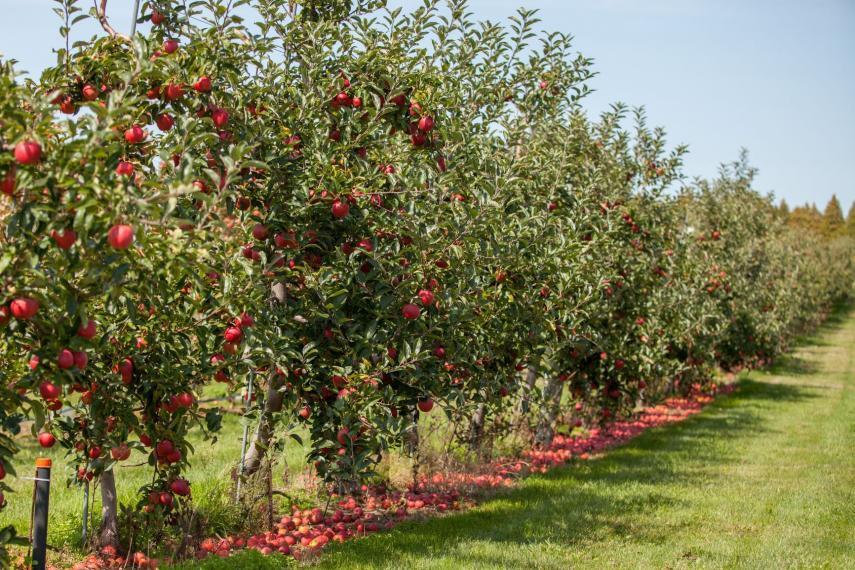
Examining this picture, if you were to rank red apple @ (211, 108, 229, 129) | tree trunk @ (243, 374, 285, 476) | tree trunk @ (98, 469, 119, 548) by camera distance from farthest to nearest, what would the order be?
1. tree trunk @ (243, 374, 285, 476)
2. tree trunk @ (98, 469, 119, 548)
3. red apple @ (211, 108, 229, 129)

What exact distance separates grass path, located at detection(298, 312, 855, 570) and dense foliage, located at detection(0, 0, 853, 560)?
2.76 feet

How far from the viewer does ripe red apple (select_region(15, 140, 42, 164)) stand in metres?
3.15

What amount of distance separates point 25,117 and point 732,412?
1362 cm

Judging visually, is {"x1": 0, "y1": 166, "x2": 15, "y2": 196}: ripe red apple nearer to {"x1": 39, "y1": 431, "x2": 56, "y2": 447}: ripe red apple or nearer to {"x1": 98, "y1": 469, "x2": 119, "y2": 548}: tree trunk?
{"x1": 39, "y1": 431, "x2": 56, "y2": 447}: ripe red apple

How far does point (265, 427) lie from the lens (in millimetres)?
6066

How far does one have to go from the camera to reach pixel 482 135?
7.37m

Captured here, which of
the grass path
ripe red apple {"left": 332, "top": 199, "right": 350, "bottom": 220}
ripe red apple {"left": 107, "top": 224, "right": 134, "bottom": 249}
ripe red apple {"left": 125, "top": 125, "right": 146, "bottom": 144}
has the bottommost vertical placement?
the grass path

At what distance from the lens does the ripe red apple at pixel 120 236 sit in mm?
3176

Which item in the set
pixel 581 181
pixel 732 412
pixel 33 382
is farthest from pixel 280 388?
pixel 732 412

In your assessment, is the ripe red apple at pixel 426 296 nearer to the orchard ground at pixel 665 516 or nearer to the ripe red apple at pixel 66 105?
the orchard ground at pixel 665 516

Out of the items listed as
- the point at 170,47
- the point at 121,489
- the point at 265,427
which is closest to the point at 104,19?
the point at 170,47

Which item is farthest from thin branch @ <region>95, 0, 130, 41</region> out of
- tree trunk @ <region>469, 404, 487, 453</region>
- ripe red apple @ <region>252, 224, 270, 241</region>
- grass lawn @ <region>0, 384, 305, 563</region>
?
tree trunk @ <region>469, 404, 487, 453</region>

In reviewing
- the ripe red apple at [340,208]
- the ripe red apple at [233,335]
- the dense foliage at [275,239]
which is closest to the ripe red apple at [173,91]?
the dense foliage at [275,239]

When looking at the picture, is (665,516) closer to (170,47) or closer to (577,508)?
(577,508)
